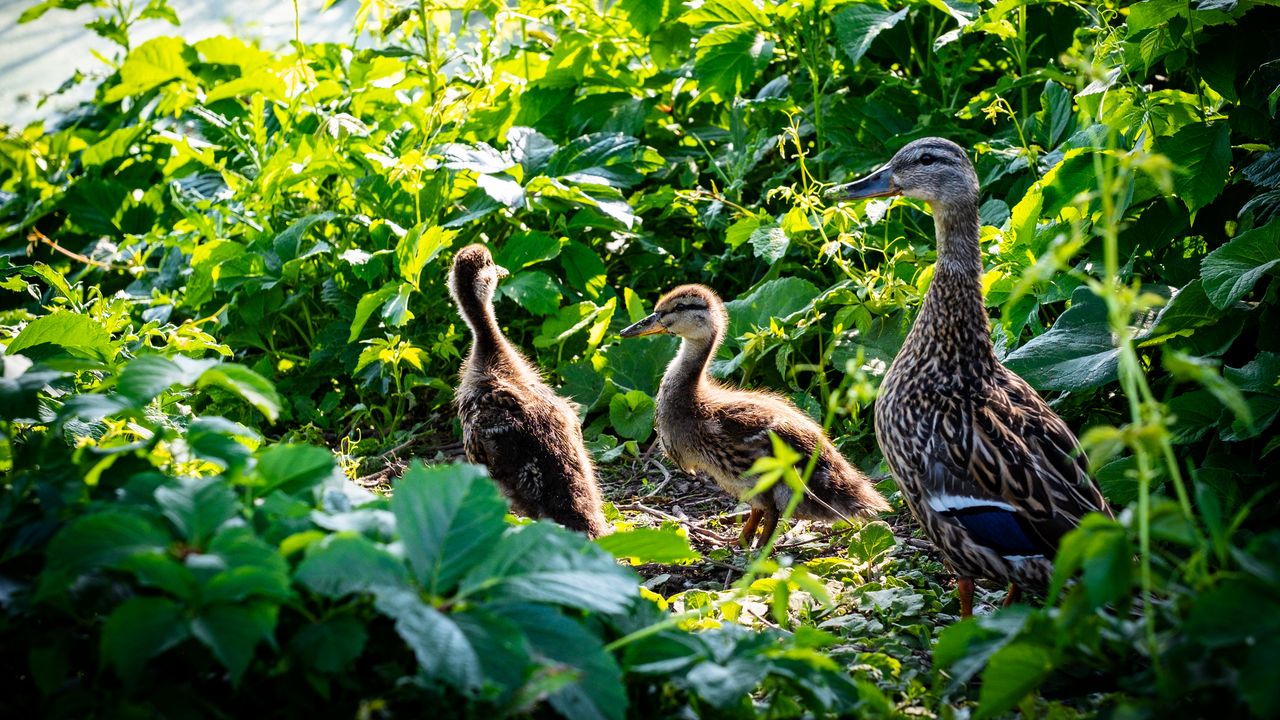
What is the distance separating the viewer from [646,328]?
513 centimetres

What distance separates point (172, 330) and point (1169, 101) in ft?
12.9

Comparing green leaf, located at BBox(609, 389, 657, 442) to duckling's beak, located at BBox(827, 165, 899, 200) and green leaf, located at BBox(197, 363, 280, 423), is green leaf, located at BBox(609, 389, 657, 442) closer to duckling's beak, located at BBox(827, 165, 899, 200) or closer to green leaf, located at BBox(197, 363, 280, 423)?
duckling's beak, located at BBox(827, 165, 899, 200)

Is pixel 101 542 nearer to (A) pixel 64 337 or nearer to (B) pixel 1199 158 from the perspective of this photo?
(A) pixel 64 337

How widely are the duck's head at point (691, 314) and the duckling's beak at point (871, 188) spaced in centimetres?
73

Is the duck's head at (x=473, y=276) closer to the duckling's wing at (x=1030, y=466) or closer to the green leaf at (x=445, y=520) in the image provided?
the duckling's wing at (x=1030, y=466)

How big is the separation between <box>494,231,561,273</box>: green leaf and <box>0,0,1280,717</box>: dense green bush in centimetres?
3

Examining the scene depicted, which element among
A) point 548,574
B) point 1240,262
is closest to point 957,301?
point 1240,262

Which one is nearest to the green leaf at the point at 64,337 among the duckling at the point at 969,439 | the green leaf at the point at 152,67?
the duckling at the point at 969,439

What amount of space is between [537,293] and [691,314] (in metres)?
0.86

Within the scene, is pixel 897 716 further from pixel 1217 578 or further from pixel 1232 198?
pixel 1232 198

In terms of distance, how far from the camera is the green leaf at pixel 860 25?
5.36 m

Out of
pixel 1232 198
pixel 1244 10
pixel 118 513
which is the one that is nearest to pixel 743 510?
pixel 1232 198

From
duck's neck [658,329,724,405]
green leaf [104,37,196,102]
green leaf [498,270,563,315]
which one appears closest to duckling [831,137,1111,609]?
duck's neck [658,329,724,405]

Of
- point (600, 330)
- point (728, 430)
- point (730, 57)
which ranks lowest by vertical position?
point (728, 430)
